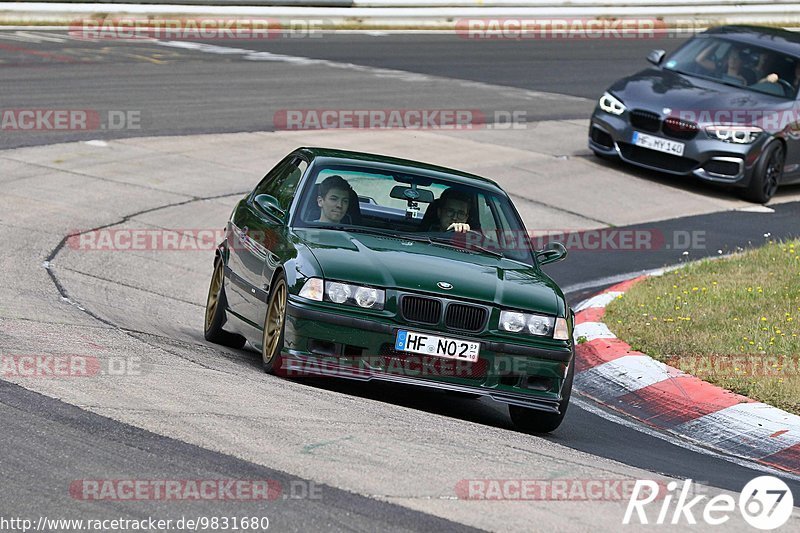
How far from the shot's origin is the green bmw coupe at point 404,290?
25.9 ft

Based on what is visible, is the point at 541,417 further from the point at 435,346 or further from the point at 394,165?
the point at 394,165

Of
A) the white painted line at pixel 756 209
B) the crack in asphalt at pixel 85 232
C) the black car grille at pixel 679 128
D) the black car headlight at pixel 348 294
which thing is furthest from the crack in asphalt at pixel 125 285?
the white painted line at pixel 756 209


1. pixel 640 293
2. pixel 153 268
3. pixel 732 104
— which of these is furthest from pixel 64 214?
pixel 732 104

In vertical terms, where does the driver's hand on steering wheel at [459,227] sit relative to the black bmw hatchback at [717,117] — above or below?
above

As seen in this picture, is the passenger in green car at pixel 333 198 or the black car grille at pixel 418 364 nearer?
the black car grille at pixel 418 364

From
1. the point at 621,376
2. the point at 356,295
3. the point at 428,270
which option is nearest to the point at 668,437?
the point at 621,376

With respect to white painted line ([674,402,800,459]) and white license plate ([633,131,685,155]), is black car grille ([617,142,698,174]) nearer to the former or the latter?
white license plate ([633,131,685,155])

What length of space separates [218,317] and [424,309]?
7.36ft

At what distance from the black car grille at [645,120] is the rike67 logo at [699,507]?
1142 centimetres

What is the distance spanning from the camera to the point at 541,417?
823cm

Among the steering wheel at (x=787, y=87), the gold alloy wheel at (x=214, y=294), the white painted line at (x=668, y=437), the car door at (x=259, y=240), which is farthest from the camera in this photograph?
the steering wheel at (x=787, y=87)

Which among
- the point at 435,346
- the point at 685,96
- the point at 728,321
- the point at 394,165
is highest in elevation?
the point at 394,165

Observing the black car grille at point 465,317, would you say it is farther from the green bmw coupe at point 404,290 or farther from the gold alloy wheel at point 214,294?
the gold alloy wheel at point 214,294

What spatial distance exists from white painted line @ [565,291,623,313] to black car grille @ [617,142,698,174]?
18.6ft
